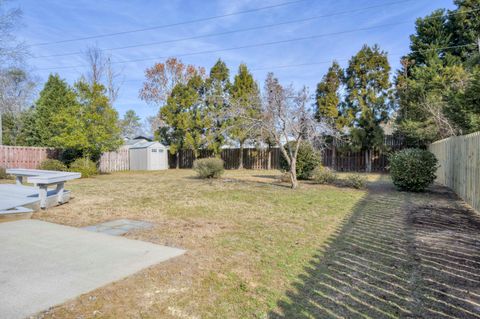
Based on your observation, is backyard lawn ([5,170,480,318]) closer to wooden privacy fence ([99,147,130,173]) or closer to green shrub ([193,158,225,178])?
green shrub ([193,158,225,178])

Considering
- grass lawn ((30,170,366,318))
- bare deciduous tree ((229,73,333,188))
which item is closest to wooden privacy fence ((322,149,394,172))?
bare deciduous tree ((229,73,333,188))

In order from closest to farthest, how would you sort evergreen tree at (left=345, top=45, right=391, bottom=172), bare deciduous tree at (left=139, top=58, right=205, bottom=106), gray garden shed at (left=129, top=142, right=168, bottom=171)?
evergreen tree at (left=345, top=45, right=391, bottom=172), gray garden shed at (left=129, top=142, right=168, bottom=171), bare deciduous tree at (left=139, top=58, right=205, bottom=106)

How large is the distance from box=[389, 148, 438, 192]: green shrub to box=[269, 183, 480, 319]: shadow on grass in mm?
4008

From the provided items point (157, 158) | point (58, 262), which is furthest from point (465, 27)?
point (58, 262)

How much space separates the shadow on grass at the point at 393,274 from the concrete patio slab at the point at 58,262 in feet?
5.76

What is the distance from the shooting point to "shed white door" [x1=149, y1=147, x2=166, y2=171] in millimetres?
23328

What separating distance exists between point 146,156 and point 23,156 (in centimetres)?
811

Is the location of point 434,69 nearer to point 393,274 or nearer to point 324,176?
point 324,176

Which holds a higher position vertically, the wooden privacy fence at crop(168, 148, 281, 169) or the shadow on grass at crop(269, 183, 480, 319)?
the wooden privacy fence at crop(168, 148, 281, 169)

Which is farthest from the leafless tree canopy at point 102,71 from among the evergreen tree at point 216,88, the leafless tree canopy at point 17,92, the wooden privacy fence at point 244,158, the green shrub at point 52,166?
the green shrub at point 52,166

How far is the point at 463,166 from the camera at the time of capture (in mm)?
7617

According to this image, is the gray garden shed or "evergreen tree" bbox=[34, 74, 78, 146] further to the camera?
the gray garden shed

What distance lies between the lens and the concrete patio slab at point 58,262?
8.02 feet

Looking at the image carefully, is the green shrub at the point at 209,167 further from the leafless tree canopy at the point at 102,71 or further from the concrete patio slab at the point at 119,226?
the leafless tree canopy at the point at 102,71
